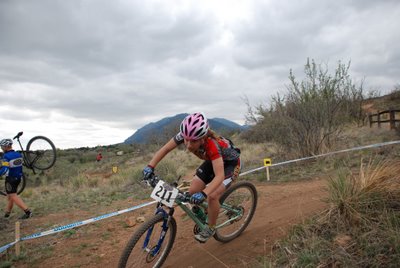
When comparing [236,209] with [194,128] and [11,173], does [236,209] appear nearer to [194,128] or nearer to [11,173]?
[194,128]

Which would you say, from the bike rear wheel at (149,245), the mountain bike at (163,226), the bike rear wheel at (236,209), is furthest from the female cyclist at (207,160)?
the bike rear wheel at (149,245)

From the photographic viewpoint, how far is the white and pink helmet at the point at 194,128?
12.4 feet

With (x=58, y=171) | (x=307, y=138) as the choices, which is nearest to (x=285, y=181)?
(x=307, y=138)

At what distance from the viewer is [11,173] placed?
812 centimetres

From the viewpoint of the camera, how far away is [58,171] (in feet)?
81.1

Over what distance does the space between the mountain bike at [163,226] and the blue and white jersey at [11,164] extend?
592 cm

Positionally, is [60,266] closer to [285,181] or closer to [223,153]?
[223,153]

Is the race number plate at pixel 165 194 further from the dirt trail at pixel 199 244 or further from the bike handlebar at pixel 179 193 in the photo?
the dirt trail at pixel 199 244

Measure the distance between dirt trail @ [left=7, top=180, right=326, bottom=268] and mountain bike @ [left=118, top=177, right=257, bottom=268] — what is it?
1.20ft

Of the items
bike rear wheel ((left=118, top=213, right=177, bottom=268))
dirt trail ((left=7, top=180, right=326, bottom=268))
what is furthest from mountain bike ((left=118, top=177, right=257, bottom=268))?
dirt trail ((left=7, top=180, right=326, bottom=268))

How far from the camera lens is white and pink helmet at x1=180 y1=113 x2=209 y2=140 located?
149 inches

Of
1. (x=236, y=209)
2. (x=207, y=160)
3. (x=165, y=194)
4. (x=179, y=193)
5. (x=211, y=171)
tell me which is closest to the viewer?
(x=165, y=194)

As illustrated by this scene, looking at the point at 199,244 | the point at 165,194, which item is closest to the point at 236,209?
the point at 199,244

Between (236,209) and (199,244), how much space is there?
765 millimetres
